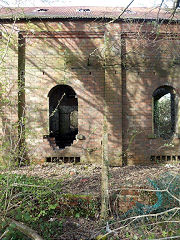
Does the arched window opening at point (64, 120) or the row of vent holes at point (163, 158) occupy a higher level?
the arched window opening at point (64, 120)

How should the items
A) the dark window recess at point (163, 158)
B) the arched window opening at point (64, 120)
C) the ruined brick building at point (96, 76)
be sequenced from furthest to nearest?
the arched window opening at point (64, 120) → the dark window recess at point (163, 158) → the ruined brick building at point (96, 76)

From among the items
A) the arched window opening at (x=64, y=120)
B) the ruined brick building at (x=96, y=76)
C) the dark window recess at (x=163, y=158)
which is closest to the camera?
the ruined brick building at (x=96, y=76)

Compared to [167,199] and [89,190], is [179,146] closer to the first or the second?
[167,199]

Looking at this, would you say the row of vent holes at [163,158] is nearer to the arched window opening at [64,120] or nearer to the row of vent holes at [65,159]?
the row of vent holes at [65,159]

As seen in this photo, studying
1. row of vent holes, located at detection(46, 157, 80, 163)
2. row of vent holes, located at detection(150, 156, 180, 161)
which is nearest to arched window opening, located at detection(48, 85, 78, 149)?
row of vent holes, located at detection(46, 157, 80, 163)

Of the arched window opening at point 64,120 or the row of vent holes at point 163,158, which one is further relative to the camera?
the arched window opening at point 64,120

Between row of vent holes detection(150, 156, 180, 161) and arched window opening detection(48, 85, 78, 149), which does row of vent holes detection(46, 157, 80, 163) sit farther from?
arched window opening detection(48, 85, 78, 149)

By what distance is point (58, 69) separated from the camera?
6766mm

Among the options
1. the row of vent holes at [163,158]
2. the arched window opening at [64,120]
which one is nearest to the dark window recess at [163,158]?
the row of vent holes at [163,158]

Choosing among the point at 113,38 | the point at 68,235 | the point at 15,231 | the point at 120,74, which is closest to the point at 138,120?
the point at 120,74

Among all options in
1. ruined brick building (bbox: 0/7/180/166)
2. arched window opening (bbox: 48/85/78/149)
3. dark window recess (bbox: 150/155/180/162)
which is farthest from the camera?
arched window opening (bbox: 48/85/78/149)

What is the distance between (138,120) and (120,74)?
70.4 inches

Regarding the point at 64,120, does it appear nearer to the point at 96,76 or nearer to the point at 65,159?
the point at 65,159

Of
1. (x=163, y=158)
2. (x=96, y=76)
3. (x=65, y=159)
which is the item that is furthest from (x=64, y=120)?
(x=163, y=158)
